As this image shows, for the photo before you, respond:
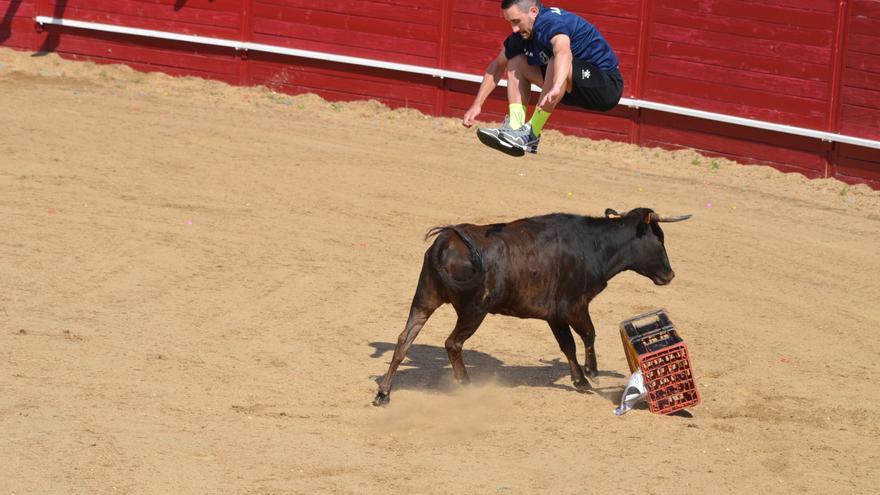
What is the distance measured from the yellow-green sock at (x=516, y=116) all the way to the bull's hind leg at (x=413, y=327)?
4.08 ft

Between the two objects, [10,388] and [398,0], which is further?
[398,0]

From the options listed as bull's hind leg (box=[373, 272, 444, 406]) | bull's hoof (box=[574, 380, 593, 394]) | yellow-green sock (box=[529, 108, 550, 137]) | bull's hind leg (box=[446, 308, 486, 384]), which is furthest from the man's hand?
bull's hoof (box=[574, 380, 593, 394])

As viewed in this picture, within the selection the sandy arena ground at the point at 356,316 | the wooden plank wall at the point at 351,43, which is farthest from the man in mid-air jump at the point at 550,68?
the wooden plank wall at the point at 351,43

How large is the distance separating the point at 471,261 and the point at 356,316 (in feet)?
6.57

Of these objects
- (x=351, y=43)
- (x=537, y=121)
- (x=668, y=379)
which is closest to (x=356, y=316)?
(x=537, y=121)

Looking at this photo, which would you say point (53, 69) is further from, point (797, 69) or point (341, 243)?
point (797, 69)

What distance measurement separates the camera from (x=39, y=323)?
29.1ft

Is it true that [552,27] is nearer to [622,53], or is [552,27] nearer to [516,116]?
[516,116]

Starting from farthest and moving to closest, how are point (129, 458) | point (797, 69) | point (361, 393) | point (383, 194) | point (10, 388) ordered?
point (797, 69), point (383, 194), point (361, 393), point (10, 388), point (129, 458)

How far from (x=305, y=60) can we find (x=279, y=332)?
8.63 metres

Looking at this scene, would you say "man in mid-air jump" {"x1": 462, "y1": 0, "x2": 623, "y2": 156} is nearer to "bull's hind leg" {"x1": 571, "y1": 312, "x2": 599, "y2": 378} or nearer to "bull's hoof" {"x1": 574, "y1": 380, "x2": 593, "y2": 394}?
"bull's hind leg" {"x1": 571, "y1": 312, "x2": 599, "y2": 378}

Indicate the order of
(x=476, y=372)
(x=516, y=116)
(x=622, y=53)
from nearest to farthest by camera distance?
(x=516, y=116) → (x=476, y=372) → (x=622, y=53)

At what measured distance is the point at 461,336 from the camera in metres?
8.15

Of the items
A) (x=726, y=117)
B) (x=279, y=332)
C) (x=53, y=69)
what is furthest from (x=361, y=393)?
(x=53, y=69)
